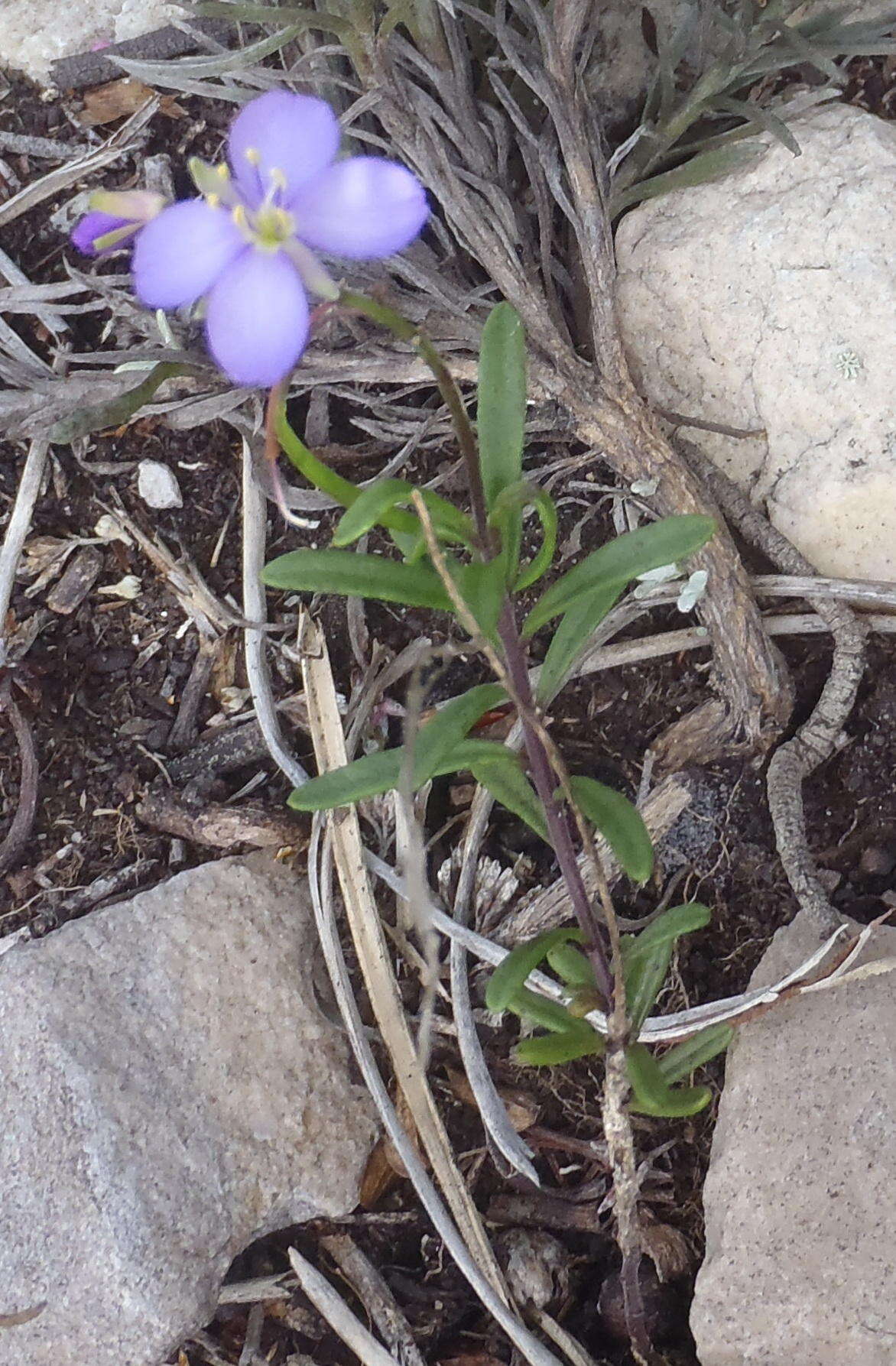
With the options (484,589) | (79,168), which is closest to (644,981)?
(484,589)

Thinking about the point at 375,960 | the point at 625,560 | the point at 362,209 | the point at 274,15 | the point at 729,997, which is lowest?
the point at 729,997

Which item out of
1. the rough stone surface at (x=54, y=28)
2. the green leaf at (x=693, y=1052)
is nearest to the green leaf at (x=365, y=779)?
the green leaf at (x=693, y=1052)

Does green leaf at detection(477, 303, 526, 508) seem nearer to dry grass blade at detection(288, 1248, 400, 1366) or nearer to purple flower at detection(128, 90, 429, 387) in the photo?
purple flower at detection(128, 90, 429, 387)

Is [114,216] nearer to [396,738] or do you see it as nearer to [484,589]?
[484,589]

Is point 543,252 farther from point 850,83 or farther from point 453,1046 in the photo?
point 453,1046

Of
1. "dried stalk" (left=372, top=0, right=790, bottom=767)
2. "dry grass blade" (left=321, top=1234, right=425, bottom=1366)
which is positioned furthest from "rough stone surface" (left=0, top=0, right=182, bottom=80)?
"dry grass blade" (left=321, top=1234, right=425, bottom=1366)

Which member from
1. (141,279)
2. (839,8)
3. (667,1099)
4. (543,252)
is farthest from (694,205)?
(667,1099)
